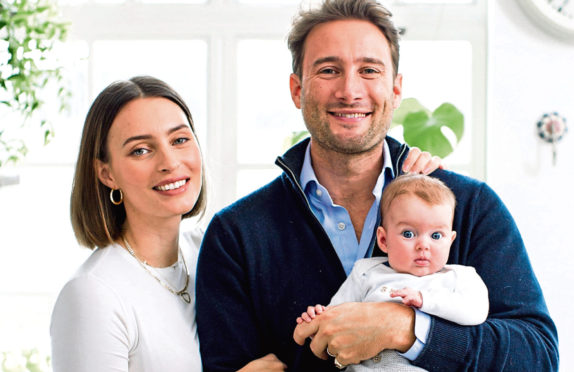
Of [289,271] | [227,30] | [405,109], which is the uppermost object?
[227,30]

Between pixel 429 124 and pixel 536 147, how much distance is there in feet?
1.64

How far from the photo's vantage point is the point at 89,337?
61.0 inches

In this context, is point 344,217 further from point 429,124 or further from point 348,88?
point 429,124

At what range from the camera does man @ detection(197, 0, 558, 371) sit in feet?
4.63

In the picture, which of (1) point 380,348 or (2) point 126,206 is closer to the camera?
(1) point 380,348

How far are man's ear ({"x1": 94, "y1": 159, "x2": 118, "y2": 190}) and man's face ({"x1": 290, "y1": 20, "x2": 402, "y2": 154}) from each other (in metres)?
0.58

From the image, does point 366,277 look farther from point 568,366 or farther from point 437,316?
point 568,366

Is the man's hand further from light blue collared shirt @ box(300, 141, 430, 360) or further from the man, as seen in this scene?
light blue collared shirt @ box(300, 141, 430, 360)

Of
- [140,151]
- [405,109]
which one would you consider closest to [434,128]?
[405,109]

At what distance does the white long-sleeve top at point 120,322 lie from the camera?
1550mm

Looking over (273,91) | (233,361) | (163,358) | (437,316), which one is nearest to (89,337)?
(163,358)

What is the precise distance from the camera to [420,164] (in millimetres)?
1652

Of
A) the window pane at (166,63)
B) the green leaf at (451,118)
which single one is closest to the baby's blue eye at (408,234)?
the green leaf at (451,118)

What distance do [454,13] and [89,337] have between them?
2.34 metres
